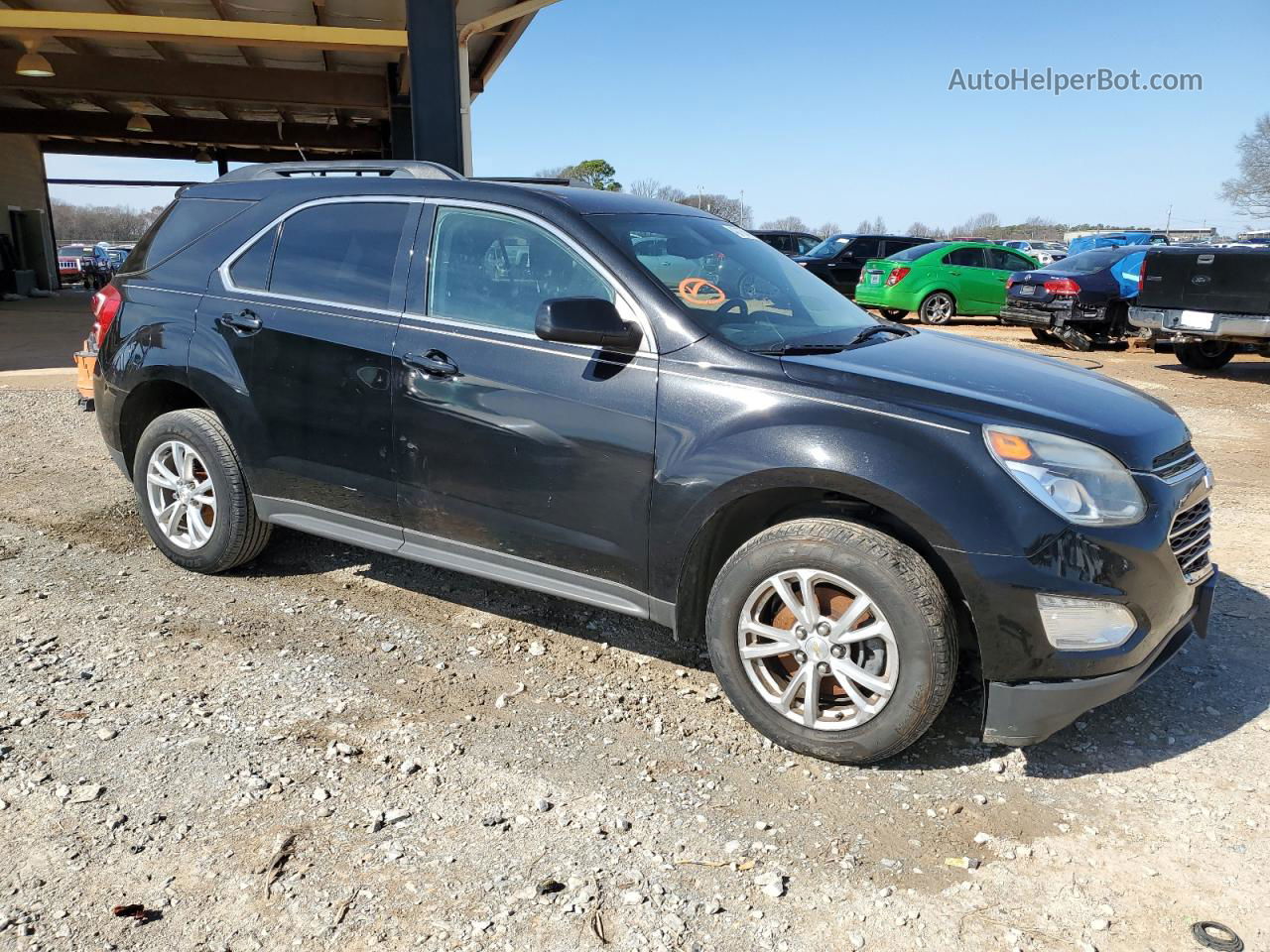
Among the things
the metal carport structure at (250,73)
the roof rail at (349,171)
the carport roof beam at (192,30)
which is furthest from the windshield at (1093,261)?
the roof rail at (349,171)

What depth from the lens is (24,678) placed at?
3525 mm

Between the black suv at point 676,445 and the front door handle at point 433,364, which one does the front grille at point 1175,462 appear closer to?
the black suv at point 676,445

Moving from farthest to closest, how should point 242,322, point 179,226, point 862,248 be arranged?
1. point 862,248
2. point 179,226
3. point 242,322

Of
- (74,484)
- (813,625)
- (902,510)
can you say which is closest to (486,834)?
(813,625)

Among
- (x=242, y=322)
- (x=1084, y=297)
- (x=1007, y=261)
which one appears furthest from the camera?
(x=1007, y=261)

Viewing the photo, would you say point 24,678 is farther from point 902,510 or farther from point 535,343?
point 902,510

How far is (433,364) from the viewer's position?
11.9 ft

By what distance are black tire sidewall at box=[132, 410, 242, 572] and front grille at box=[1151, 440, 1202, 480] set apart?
12.3ft

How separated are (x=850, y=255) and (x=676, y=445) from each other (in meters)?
17.4

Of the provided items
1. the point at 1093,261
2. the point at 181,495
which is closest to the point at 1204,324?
the point at 1093,261

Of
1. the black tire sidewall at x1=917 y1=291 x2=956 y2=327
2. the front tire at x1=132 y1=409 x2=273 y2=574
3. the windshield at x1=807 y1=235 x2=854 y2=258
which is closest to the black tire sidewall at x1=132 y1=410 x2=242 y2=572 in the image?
the front tire at x1=132 y1=409 x2=273 y2=574

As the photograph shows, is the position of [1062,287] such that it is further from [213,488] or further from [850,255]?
[213,488]

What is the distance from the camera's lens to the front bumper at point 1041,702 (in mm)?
2846

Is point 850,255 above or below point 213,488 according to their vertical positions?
above
